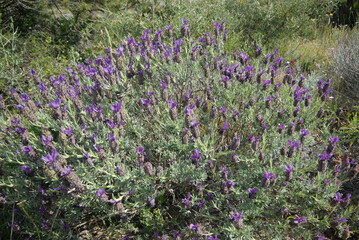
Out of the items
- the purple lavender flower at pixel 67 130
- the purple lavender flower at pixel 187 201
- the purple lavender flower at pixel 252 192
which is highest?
the purple lavender flower at pixel 67 130

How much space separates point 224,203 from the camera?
6.70 feet

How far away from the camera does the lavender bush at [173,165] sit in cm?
181

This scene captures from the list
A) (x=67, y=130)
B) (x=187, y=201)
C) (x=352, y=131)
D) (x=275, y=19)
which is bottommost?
(x=187, y=201)

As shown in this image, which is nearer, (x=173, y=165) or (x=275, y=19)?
(x=173, y=165)

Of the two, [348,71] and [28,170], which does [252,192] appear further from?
[348,71]

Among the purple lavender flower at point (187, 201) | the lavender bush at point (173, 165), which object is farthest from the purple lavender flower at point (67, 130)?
the purple lavender flower at point (187, 201)

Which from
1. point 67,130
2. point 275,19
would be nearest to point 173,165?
point 67,130

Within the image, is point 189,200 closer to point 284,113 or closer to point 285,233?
point 285,233

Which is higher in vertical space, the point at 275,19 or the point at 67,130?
the point at 275,19

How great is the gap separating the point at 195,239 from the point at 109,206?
0.57 m

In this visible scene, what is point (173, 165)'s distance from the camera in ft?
6.11

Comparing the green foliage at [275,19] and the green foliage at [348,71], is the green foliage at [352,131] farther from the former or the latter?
the green foliage at [275,19]

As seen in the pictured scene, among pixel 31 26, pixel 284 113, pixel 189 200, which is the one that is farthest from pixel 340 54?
pixel 31 26

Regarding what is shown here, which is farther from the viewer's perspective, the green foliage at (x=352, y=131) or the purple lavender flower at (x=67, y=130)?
the green foliage at (x=352, y=131)
